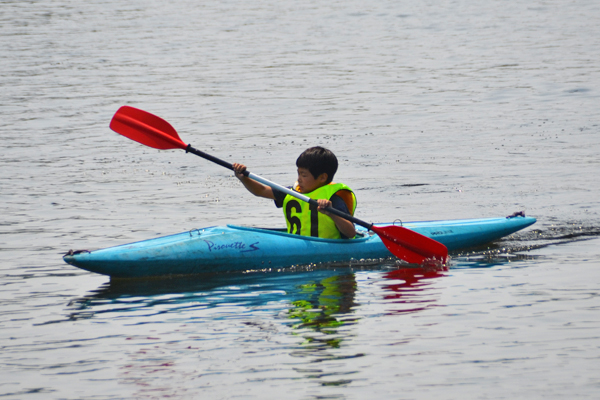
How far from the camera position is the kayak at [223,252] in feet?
21.2

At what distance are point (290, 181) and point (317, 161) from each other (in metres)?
3.93

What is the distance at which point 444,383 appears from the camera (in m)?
4.36

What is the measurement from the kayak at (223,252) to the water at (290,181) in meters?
0.14

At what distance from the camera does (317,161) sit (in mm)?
6824

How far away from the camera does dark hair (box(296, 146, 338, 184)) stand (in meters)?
6.78

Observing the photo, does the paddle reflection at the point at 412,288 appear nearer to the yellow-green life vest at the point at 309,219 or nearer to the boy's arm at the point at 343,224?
the boy's arm at the point at 343,224

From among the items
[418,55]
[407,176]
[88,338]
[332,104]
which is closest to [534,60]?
[418,55]

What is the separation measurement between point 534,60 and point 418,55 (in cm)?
297

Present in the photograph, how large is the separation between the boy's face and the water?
2.09 ft

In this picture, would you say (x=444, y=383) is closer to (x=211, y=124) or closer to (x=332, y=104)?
(x=211, y=124)

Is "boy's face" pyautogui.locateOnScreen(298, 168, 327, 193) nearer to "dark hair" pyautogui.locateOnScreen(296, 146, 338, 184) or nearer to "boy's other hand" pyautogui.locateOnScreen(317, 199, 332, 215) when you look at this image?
"dark hair" pyautogui.locateOnScreen(296, 146, 338, 184)

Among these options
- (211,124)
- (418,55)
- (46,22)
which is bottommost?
(211,124)

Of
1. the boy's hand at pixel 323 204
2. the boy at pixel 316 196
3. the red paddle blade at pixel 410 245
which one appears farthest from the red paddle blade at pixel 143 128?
the red paddle blade at pixel 410 245

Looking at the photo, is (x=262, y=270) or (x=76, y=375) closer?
(x=76, y=375)
